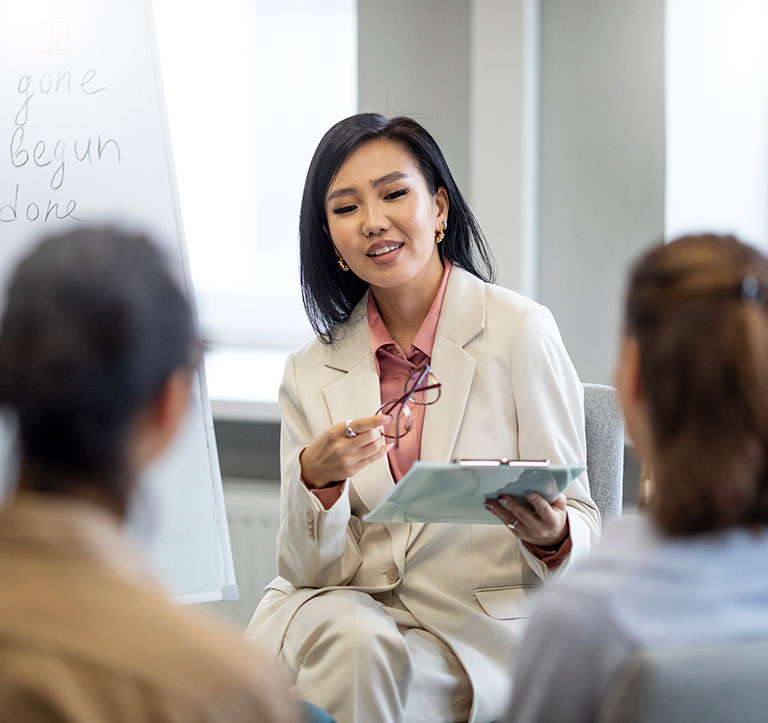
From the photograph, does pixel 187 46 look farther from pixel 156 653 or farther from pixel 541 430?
pixel 156 653

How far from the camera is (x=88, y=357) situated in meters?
0.80

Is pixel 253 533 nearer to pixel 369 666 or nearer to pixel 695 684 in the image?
pixel 369 666

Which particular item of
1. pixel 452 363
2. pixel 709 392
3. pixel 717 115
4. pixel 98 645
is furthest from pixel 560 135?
pixel 98 645

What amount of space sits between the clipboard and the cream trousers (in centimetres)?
20

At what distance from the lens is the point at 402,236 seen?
1950mm

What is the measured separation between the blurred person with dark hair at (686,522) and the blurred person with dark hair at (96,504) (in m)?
0.25

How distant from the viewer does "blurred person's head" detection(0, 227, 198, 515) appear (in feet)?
2.62

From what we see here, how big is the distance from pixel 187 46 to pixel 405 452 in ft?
6.28

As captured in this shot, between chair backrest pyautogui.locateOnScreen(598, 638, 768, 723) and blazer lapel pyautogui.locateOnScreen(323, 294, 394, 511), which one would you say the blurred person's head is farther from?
blazer lapel pyautogui.locateOnScreen(323, 294, 394, 511)

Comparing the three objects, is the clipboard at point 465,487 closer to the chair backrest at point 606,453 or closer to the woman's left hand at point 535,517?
the woman's left hand at point 535,517

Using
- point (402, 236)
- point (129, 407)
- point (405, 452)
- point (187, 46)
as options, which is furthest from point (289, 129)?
point (129, 407)

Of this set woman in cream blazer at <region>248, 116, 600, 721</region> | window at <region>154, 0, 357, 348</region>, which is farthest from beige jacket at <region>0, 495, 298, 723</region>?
window at <region>154, 0, 357, 348</region>

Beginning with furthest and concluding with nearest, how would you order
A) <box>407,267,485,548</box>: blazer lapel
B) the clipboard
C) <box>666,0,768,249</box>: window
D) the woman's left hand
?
<box>666,0,768,249</box>: window → <box>407,267,485,548</box>: blazer lapel → the woman's left hand → the clipboard

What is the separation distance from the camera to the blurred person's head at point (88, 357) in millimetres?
799
